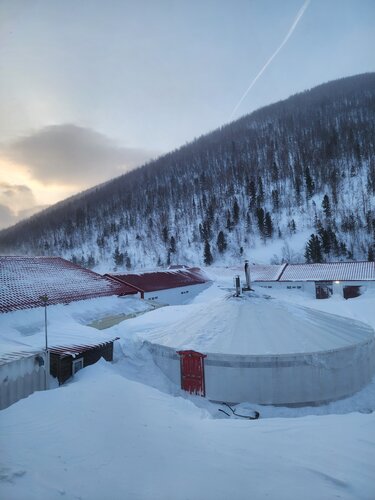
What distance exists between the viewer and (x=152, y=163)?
14575cm

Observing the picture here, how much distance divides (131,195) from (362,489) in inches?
4453

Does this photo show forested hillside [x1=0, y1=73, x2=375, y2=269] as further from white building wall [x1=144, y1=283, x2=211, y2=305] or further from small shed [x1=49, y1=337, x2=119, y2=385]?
small shed [x1=49, y1=337, x2=119, y2=385]

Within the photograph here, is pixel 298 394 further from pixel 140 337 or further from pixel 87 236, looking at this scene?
pixel 87 236

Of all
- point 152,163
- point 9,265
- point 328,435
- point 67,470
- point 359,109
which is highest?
point 359,109

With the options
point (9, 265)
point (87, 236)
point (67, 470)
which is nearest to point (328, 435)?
point (67, 470)

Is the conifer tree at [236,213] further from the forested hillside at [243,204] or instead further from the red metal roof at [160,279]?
the red metal roof at [160,279]

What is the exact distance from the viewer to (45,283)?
71.4 ft

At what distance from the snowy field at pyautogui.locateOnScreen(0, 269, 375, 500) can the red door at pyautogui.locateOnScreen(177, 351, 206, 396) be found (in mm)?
2976

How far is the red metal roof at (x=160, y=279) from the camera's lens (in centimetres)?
3253

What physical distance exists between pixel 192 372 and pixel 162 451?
24.4ft

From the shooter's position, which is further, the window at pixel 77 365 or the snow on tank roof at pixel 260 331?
the snow on tank roof at pixel 260 331

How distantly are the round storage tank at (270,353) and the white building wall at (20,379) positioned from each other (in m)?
5.56

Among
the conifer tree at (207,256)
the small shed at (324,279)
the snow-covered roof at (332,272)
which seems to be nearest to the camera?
the small shed at (324,279)

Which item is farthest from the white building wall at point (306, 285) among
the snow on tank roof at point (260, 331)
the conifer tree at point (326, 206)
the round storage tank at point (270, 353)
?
the conifer tree at point (326, 206)
